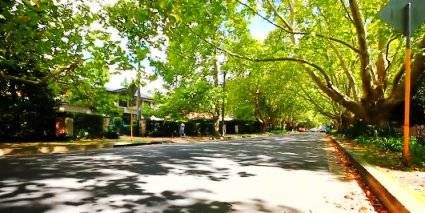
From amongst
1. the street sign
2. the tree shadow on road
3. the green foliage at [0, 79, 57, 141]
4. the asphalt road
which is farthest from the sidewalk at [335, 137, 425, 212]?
the green foliage at [0, 79, 57, 141]

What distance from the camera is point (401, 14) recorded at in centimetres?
930

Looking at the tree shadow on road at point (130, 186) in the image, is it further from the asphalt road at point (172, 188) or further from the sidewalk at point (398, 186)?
the sidewalk at point (398, 186)

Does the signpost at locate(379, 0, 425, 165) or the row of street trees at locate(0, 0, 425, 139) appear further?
the row of street trees at locate(0, 0, 425, 139)

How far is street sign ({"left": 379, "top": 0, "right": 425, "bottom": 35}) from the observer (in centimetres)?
917

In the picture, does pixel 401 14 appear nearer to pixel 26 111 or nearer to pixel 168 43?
pixel 168 43

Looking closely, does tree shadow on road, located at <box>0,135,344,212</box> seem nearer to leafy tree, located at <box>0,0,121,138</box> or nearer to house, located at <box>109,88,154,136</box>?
Answer: leafy tree, located at <box>0,0,121,138</box>

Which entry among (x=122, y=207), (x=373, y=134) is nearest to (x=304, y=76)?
(x=373, y=134)

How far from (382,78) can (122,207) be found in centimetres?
1950

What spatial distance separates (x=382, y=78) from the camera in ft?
74.2

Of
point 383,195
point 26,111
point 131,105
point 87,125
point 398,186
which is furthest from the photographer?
point 131,105

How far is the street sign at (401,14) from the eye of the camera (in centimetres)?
917

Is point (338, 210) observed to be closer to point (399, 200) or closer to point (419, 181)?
point (399, 200)

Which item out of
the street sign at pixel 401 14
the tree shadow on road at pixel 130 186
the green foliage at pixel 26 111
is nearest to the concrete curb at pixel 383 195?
the tree shadow on road at pixel 130 186

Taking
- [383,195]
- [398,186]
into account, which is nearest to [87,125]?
[398,186]
